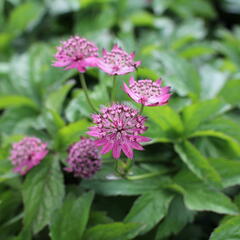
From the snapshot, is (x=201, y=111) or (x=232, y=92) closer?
(x=201, y=111)

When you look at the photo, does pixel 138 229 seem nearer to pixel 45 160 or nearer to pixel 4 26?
pixel 45 160

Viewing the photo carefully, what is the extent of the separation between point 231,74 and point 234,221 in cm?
92

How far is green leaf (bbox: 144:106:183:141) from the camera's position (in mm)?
1204

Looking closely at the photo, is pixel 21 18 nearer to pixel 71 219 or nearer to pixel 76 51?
pixel 76 51

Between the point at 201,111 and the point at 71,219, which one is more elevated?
the point at 201,111

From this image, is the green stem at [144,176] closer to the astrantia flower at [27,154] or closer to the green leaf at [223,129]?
the green leaf at [223,129]

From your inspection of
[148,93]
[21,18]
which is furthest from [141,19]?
[148,93]

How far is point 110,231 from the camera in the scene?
1.05 m

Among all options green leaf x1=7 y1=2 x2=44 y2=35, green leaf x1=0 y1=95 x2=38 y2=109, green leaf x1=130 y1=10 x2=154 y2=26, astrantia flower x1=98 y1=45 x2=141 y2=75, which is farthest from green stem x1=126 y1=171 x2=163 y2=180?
green leaf x1=7 y1=2 x2=44 y2=35

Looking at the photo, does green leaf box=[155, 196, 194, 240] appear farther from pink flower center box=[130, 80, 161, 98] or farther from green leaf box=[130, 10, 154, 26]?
green leaf box=[130, 10, 154, 26]

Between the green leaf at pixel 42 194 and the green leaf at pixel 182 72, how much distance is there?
0.56 meters

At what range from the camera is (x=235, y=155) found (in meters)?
1.28

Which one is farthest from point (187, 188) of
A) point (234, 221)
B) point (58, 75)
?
point (58, 75)

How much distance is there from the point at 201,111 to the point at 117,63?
415 millimetres
